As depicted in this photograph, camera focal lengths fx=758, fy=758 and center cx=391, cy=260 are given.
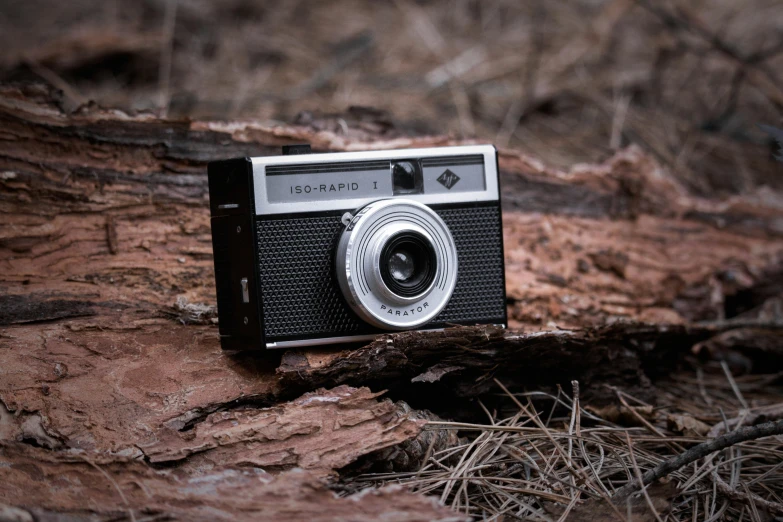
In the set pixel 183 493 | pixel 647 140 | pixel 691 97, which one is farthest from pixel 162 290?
pixel 691 97

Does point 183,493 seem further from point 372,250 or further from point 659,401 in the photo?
point 659,401

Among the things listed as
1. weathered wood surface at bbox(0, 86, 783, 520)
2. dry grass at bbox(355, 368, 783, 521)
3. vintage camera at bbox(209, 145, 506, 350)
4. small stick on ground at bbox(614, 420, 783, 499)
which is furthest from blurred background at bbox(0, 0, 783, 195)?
small stick on ground at bbox(614, 420, 783, 499)

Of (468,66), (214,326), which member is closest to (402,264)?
(214,326)

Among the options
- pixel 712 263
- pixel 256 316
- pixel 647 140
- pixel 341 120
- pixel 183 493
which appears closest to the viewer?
pixel 183 493

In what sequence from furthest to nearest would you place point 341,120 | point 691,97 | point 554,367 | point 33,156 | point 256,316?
point 691,97 < point 341,120 < point 33,156 < point 554,367 < point 256,316

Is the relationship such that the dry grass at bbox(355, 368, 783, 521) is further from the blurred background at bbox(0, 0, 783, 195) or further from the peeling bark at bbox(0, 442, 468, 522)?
the blurred background at bbox(0, 0, 783, 195)

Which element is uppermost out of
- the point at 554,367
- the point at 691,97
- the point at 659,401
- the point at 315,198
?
the point at 691,97
